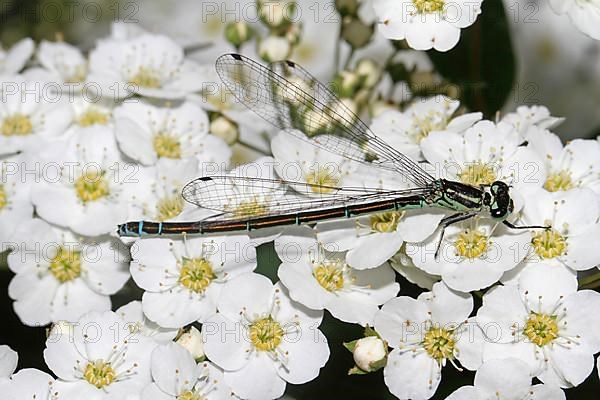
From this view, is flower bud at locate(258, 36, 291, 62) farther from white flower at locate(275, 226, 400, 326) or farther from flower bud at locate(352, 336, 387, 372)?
flower bud at locate(352, 336, 387, 372)

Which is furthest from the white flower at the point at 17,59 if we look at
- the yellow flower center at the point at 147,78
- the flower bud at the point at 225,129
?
the flower bud at the point at 225,129

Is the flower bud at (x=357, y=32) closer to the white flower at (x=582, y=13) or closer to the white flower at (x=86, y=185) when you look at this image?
the white flower at (x=582, y=13)

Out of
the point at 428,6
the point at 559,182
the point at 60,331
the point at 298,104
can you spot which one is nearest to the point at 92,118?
the point at 298,104

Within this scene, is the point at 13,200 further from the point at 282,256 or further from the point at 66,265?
the point at 282,256

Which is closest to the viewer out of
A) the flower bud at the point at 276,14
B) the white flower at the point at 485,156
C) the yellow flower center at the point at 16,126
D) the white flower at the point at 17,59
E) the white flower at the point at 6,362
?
the white flower at the point at 6,362

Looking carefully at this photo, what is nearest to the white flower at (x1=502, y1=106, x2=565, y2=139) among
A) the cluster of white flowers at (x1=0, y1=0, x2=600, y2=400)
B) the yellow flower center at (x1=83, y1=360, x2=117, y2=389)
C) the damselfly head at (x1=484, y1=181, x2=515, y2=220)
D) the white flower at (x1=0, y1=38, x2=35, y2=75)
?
the cluster of white flowers at (x1=0, y1=0, x2=600, y2=400)

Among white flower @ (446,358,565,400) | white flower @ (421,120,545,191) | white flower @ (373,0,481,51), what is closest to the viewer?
white flower @ (446,358,565,400)
